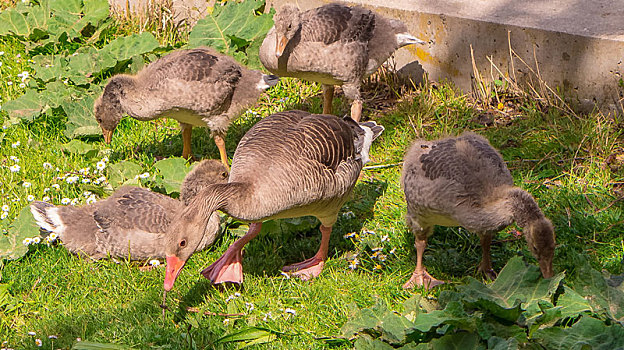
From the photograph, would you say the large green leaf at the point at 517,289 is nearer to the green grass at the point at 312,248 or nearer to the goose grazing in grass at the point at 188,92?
the green grass at the point at 312,248

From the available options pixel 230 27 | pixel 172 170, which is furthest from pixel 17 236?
pixel 230 27

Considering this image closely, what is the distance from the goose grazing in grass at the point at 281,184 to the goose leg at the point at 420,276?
2.23 ft

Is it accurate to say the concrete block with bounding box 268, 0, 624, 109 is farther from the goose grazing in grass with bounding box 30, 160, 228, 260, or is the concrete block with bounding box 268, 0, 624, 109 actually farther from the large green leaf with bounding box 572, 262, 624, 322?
the goose grazing in grass with bounding box 30, 160, 228, 260

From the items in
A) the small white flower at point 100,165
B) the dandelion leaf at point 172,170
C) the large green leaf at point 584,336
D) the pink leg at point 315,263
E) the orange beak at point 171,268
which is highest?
the large green leaf at point 584,336

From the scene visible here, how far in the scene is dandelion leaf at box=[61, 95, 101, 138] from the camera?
7250 mm

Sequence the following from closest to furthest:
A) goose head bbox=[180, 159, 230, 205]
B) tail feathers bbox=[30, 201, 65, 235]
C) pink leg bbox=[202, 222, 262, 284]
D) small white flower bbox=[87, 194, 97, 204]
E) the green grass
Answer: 1. the green grass
2. pink leg bbox=[202, 222, 262, 284]
3. goose head bbox=[180, 159, 230, 205]
4. tail feathers bbox=[30, 201, 65, 235]
5. small white flower bbox=[87, 194, 97, 204]

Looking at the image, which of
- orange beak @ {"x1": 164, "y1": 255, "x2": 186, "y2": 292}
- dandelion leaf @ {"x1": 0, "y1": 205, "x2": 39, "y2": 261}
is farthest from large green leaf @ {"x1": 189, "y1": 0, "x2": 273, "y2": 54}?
orange beak @ {"x1": 164, "y1": 255, "x2": 186, "y2": 292}

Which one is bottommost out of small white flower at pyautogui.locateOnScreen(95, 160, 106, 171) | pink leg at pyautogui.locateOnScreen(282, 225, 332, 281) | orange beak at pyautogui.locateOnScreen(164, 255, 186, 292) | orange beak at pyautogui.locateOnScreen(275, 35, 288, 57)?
pink leg at pyautogui.locateOnScreen(282, 225, 332, 281)

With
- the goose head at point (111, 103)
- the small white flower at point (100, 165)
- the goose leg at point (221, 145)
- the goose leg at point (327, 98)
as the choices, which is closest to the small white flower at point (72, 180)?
the small white flower at point (100, 165)

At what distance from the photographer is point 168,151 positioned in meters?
7.40

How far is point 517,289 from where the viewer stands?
4.34 m

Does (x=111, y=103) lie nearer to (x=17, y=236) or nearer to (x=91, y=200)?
(x=91, y=200)

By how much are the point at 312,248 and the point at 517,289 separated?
1.99 metres

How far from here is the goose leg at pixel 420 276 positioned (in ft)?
17.0
